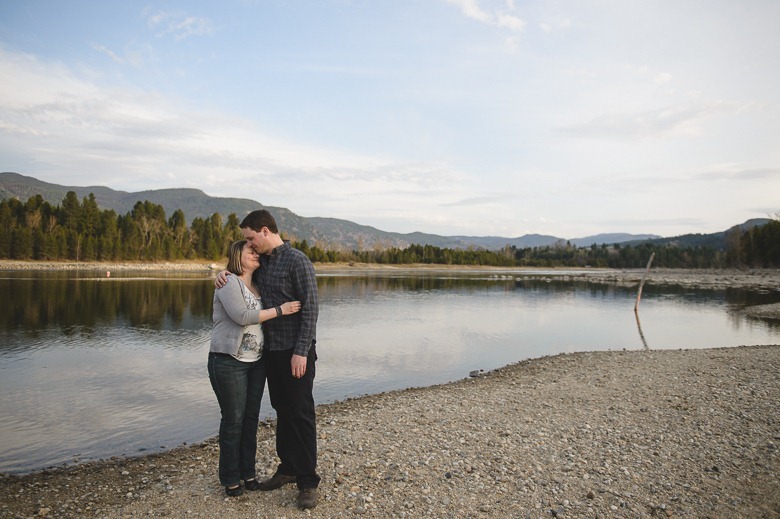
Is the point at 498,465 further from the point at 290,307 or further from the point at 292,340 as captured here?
the point at 290,307

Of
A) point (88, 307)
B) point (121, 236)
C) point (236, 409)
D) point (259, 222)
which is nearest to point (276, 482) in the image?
point (236, 409)

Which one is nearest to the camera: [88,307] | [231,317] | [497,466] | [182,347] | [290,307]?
[231,317]

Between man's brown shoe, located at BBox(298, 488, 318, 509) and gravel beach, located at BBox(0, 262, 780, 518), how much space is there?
10 centimetres

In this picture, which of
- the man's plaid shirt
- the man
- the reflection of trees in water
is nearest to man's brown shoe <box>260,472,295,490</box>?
the man

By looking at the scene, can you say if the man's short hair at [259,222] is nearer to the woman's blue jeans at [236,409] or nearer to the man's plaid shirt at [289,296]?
the man's plaid shirt at [289,296]

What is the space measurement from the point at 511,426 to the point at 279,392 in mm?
4940

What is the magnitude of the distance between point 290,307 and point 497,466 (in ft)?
12.5

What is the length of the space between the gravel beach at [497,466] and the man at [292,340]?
0.60m

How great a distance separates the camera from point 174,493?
5867 millimetres

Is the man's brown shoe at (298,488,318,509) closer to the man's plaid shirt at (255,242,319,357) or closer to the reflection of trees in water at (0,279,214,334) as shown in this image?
the man's plaid shirt at (255,242,319,357)

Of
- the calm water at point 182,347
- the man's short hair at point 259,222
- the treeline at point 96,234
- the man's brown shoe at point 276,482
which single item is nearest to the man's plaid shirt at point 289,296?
the man's short hair at point 259,222

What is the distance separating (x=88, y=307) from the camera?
29.6 m

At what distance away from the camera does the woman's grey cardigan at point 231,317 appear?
508 cm

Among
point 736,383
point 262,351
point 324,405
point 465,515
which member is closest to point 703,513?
point 465,515
